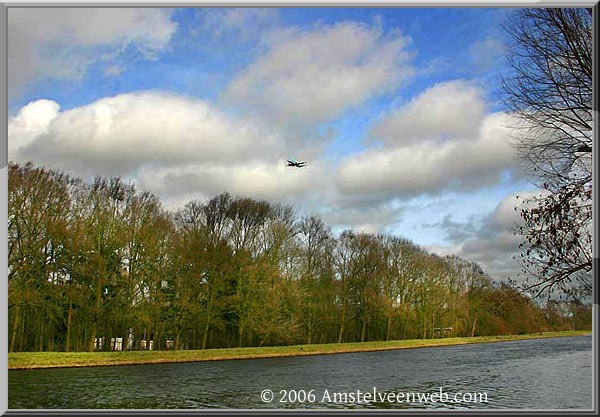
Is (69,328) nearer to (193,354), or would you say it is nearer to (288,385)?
(193,354)

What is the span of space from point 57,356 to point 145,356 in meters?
4.44

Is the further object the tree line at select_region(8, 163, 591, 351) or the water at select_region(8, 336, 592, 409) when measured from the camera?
the tree line at select_region(8, 163, 591, 351)

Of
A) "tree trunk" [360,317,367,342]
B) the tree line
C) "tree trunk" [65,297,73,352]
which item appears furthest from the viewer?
"tree trunk" [360,317,367,342]

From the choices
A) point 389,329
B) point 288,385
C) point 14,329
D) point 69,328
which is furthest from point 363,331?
point 288,385

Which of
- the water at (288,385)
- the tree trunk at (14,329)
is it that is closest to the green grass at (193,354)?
the tree trunk at (14,329)

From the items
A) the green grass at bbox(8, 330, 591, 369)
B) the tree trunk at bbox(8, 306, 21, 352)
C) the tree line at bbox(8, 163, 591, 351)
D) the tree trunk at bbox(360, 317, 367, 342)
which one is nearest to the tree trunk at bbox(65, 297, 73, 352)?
the tree line at bbox(8, 163, 591, 351)

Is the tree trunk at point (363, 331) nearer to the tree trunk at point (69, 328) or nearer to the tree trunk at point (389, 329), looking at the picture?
the tree trunk at point (389, 329)

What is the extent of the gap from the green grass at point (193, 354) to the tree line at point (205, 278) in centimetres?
101

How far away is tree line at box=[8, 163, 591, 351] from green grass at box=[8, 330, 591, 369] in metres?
1.01

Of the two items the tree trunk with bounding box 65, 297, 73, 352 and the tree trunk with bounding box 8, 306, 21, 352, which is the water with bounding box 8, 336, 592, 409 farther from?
the tree trunk with bounding box 65, 297, 73, 352

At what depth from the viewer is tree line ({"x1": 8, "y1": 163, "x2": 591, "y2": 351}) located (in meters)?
24.0

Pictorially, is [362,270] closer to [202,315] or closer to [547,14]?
[202,315]

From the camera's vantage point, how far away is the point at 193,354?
29078mm

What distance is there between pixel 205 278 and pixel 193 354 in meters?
5.00
